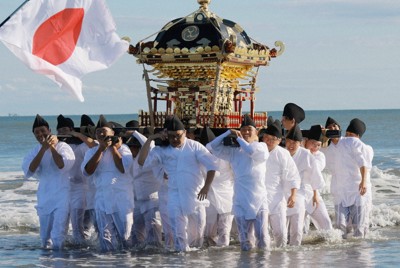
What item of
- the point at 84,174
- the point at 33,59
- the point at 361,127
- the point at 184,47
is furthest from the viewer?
the point at 184,47

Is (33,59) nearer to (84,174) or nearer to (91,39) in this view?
(91,39)

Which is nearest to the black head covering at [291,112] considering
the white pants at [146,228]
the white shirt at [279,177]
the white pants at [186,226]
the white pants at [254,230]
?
the white shirt at [279,177]

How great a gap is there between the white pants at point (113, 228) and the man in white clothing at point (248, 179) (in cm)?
142

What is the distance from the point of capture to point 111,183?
12.9 m

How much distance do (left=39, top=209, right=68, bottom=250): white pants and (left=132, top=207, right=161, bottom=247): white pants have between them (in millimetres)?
918

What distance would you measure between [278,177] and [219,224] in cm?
115

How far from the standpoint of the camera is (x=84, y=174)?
→ 12961 mm

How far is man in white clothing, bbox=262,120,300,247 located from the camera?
12.6m

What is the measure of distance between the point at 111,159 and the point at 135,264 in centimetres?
139

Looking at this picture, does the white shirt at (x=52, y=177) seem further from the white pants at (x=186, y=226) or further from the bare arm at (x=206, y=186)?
the bare arm at (x=206, y=186)

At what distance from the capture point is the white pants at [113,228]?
12938 millimetres

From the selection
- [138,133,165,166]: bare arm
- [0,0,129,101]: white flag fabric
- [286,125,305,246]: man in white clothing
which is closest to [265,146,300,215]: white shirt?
[286,125,305,246]: man in white clothing

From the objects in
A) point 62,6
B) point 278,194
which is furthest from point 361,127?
point 62,6

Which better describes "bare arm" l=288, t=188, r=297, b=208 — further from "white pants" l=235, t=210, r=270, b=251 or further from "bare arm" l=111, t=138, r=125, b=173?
"bare arm" l=111, t=138, r=125, b=173
